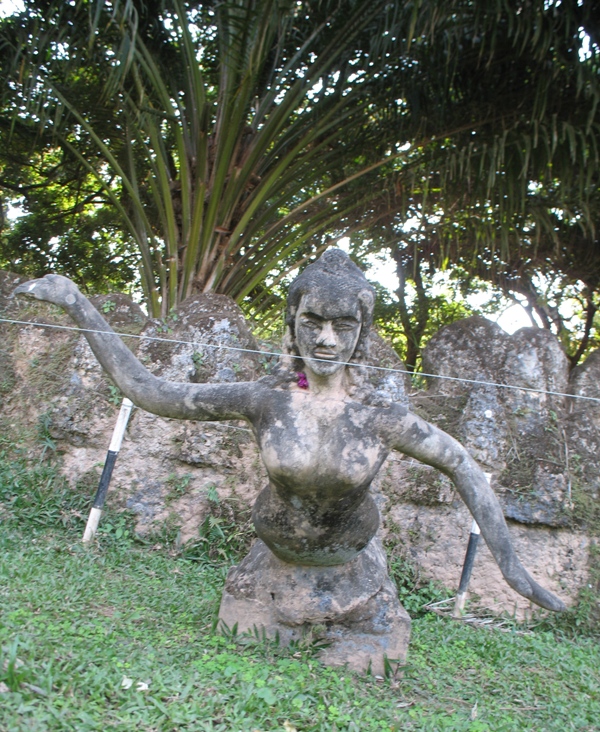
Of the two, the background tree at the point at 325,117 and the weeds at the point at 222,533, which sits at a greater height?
the background tree at the point at 325,117

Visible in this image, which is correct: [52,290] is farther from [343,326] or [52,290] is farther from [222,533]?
[222,533]

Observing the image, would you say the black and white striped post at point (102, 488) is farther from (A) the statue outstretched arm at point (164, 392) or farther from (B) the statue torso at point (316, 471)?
(B) the statue torso at point (316, 471)

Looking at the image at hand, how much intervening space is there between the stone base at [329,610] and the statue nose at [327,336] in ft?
3.69

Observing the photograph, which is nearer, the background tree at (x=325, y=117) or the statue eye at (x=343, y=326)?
the statue eye at (x=343, y=326)

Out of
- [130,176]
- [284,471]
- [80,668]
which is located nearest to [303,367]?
[284,471]

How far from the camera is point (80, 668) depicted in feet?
8.48

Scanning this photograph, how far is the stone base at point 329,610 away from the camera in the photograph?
3195 mm

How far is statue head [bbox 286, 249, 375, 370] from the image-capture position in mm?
2938

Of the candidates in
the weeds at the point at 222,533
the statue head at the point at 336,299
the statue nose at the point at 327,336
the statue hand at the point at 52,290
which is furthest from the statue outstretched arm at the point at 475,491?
the weeds at the point at 222,533

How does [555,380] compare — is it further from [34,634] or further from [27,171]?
[27,171]

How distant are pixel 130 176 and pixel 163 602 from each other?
435 cm

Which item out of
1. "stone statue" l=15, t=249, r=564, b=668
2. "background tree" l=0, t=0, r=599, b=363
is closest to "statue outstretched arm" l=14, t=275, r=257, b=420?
"stone statue" l=15, t=249, r=564, b=668

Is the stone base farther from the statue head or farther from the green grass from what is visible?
the statue head

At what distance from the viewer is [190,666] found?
9.29ft
